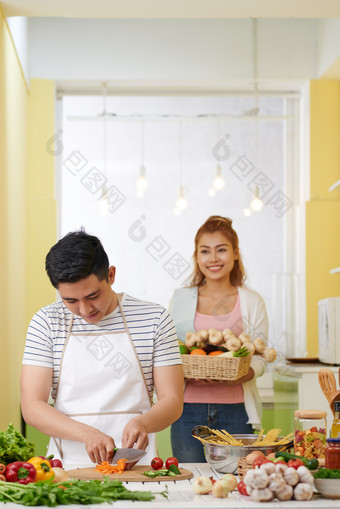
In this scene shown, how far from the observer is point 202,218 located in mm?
5613

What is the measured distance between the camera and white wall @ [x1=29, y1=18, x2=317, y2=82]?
5.37 meters

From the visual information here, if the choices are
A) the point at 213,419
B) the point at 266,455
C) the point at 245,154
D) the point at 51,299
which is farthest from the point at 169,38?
the point at 266,455

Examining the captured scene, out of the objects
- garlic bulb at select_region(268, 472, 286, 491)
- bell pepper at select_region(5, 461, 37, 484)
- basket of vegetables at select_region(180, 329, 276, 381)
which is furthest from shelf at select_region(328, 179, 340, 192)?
bell pepper at select_region(5, 461, 37, 484)

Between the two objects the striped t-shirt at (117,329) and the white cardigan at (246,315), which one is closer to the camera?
the striped t-shirt at (117,329)

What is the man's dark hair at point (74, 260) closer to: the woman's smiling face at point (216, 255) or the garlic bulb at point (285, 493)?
the garlic bulb at point (285, 493)

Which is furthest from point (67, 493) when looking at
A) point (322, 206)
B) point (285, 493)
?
point (322, 206)

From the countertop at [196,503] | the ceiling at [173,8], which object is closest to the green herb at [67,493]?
the countertop at [196,503]

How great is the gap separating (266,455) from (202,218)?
3546 mm

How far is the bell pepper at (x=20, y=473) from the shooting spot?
1.92 metres

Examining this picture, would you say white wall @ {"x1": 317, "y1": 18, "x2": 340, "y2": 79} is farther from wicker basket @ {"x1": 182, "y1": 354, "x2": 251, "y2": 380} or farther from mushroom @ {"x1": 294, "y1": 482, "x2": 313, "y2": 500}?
mushroom @ {"x1": 294, "y1": 482, "x2": 313, "y2": 500}

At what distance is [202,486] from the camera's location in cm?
192

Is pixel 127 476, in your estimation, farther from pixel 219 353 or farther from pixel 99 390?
pixel 219 353

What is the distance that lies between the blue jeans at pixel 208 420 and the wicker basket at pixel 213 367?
0.60 ft

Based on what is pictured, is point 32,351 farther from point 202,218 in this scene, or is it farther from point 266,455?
point 202,218
